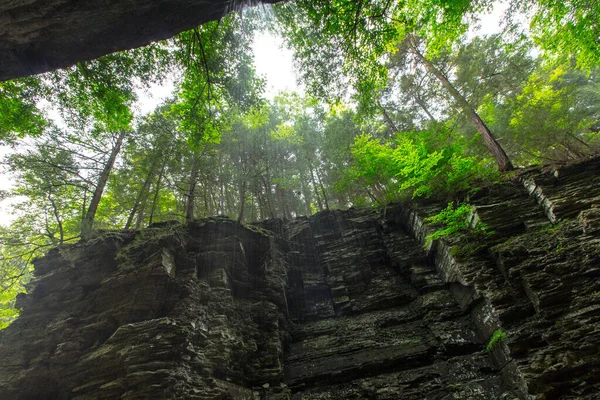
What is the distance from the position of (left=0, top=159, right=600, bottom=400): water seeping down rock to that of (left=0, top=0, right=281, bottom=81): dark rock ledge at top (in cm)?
590

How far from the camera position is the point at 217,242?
396 inches

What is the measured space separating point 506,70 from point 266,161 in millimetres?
15344

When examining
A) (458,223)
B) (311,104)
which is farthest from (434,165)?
(311,104)

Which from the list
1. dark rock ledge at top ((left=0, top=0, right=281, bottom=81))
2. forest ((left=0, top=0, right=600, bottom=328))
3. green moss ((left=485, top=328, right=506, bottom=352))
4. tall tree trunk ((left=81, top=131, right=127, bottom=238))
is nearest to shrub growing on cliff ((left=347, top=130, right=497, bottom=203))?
forest ((left=0, top=0, right=600, bottom=328))

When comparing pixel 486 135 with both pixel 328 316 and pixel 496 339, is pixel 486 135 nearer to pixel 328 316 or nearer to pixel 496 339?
pixel 496 339

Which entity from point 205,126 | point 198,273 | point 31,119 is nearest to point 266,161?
point 205,126

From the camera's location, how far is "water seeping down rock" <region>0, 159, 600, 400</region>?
5.87 meters

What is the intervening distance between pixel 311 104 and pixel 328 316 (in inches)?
333

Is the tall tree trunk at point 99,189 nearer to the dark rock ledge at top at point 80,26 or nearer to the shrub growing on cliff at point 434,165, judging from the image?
the dark rock ledge at top at point 80,26

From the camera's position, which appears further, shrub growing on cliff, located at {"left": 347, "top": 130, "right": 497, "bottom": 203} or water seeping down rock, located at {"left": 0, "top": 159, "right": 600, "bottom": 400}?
shrub growing on cliff, located at {"left": 347, "top": 130, "right": 497, "bottom": 203}

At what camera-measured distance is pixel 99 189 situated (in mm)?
11938

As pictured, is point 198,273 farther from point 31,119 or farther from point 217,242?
point 31,119

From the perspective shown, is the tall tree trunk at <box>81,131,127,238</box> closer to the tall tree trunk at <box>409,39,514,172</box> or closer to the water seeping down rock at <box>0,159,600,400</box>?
the water seeping down rock at <box>0,159,600,400</box>

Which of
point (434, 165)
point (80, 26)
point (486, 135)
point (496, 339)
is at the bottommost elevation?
point (496, 339)
